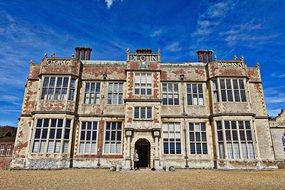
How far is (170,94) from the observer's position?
2156 cm

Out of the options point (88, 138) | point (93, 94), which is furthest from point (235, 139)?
point (93, 94)

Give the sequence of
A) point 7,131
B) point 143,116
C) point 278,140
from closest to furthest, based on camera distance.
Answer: point 143,116, point 278,140, point 7,131

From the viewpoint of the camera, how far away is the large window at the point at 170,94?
69.9 ft

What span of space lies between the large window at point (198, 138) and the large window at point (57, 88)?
41.9 feet

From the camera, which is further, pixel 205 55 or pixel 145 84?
pixel 205 55

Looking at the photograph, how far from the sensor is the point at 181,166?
1911 centimetres

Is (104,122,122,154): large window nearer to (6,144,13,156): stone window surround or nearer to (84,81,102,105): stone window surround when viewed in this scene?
(84,81,102,105): stone window surround

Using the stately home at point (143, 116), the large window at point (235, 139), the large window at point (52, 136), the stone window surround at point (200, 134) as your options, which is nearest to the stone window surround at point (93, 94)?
the stately home at point (143, 116)

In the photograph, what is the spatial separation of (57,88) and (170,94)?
11.7 metres

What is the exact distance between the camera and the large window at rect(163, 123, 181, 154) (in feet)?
64.7

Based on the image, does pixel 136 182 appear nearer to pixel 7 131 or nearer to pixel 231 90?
pixel 231 90

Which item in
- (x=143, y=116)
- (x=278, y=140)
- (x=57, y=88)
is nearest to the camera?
(x=143, y=116)

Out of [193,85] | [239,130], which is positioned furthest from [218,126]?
[193,85]

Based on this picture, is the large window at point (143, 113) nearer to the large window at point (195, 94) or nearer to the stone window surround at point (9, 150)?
the large window at point (195, 94)
